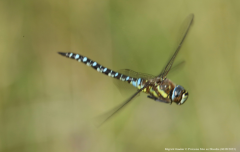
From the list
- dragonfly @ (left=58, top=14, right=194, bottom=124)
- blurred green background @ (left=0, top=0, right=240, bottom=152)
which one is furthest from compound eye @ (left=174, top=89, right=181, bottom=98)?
blurred green background @ (left=0, top=0, right=240, bottom=152)

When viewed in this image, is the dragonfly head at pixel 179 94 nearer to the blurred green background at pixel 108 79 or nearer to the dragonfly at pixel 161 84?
the dragonfly at pixel 161 84

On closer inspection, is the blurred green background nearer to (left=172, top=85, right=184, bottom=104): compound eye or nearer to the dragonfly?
the dragonfly

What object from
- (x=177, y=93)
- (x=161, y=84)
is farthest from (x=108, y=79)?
(x=177, y=93)

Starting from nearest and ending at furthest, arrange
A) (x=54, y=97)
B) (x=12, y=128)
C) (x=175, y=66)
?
(x=175, y=66) → (x=12, y=128) → (x=54, y=97)

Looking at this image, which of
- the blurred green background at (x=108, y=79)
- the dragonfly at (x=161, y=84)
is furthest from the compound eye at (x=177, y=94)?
the blurred green background at (x=108, y=79)

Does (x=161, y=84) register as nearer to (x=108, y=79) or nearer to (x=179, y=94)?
(x=179, y=94)

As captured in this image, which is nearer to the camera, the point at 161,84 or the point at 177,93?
the point at 177,93

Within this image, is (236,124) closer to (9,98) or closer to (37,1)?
(9,98)

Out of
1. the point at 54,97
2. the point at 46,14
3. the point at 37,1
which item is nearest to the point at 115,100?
the point at 54,97

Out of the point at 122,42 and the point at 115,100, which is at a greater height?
the point at 122,42
